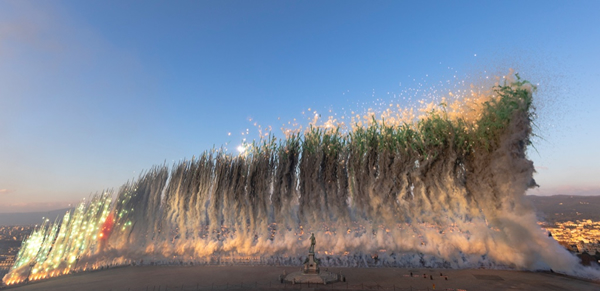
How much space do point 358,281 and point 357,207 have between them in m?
18.1

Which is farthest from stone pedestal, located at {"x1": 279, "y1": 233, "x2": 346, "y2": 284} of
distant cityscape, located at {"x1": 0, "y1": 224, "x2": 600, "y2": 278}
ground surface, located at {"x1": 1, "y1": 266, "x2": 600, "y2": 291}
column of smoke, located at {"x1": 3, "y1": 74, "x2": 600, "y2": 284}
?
distant cityscape, located at {"x1": 0, "y1": 224, "x2": 600, "y2": 278}

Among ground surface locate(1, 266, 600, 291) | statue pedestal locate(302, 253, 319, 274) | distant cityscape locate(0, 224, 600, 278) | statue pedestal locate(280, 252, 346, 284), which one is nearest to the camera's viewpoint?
ground surface locate(1, 266, 600, 291)

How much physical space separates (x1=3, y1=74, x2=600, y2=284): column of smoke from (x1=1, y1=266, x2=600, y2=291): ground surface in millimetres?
5483

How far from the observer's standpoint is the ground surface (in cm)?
2675

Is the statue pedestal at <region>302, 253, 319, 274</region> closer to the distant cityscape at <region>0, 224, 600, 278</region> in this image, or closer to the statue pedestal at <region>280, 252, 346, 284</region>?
the statue pedestal at <region>280, 252, 346, 284</region>

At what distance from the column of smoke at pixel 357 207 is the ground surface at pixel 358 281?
5483 millimetres

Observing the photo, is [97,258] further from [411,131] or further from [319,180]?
[411,131]

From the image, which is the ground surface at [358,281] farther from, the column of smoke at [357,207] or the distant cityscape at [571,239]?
the distant cityscape at [571,239]

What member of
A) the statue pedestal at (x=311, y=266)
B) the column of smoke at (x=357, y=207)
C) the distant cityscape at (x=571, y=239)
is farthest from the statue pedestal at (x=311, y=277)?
the distant cityscape at (x=571, y=239)

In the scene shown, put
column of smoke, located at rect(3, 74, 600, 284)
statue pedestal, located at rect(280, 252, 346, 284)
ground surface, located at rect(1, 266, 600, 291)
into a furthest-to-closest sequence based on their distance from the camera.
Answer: column of smoke, located at rect(3, 74, 600, 284)
statue pedestal, located at rect(280, 252, 346, 284)
ground surface, located at rect(1, 266, 600, 291)

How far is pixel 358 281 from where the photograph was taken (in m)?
29.0

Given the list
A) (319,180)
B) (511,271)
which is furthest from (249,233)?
(511,271)

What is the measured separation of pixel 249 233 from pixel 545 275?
4301cm

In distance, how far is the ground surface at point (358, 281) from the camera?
26.8 metres
